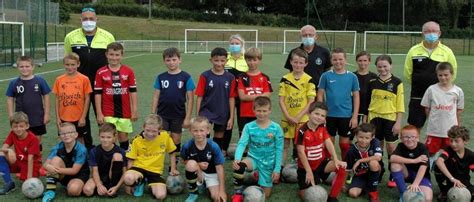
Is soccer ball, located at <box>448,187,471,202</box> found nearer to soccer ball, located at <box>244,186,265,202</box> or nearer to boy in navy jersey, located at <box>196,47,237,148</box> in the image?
soccer ball, located at <box>244,186,265,202</box>

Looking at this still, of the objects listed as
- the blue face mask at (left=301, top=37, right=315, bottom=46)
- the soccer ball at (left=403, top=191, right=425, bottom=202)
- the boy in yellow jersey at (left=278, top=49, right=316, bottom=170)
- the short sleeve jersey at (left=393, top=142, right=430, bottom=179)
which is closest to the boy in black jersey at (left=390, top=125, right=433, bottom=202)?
the short sleeve jersey at (left=393, top=142, right=430, bottom=179)

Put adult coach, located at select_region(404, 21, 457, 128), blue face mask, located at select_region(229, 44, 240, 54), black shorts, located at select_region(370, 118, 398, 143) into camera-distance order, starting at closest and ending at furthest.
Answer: black shorts, located at select_region(370, 118, 398, 143)
adult coach, located at select_region(404, 21, 457, 128)
blue face mask, located at select_region(229, 44, 240, 54)

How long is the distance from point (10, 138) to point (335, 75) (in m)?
4.02

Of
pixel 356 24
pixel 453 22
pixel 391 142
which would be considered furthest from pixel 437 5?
pixel 391 142

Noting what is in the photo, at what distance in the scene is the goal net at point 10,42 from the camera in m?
22.1

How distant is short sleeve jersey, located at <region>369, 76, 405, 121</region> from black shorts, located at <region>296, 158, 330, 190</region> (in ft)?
Answer: 4.01

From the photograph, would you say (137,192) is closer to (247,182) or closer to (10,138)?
(247,182)

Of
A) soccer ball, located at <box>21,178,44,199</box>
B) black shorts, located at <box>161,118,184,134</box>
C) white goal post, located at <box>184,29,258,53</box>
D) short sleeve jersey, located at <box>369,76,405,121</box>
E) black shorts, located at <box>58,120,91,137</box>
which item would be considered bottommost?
soccer ball, located at <box>21,178,44,199</box>

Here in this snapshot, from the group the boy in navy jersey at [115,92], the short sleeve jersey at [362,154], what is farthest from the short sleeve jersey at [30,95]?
the short sleeve jersey at [362,154]

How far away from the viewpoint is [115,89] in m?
6.55

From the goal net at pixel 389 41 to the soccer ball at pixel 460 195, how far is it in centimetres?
3847

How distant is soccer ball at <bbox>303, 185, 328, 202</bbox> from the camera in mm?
5270

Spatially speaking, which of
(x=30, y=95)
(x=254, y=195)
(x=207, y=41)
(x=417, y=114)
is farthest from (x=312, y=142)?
(x=207, y=41)

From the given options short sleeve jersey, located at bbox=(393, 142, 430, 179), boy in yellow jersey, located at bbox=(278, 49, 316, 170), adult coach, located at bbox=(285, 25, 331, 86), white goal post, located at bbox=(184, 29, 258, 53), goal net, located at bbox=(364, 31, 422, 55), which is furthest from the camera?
white goal post, located at bbox=(184, 29, 258, 53)
